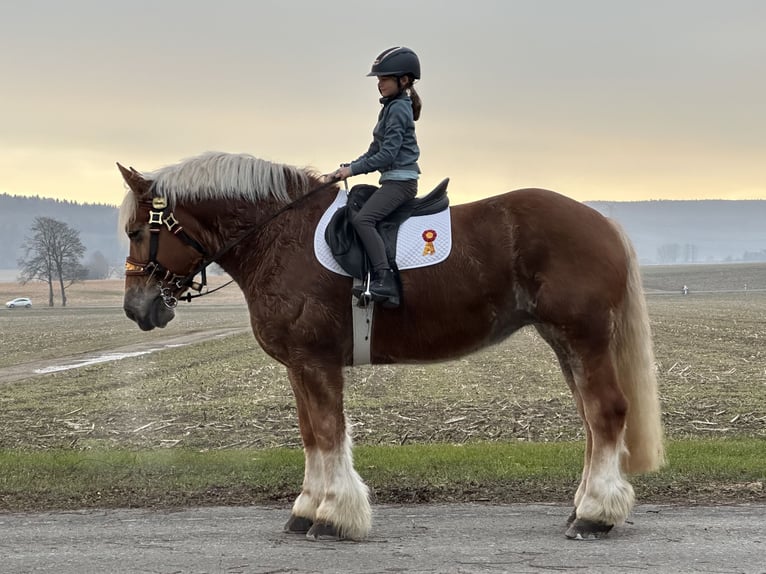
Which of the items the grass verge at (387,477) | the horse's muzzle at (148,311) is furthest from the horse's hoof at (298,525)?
the horse's muzzle at (148,311)

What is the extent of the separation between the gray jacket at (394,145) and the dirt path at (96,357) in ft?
60.5

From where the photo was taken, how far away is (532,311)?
5.93 metres

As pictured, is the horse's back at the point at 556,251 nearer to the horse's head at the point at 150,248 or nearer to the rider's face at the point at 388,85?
the rider's face at the point at 388,85

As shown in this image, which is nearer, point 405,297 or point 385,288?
point 385,288

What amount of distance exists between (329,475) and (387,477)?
1785 millimetres

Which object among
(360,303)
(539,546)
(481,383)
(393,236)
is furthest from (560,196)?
(481,383)

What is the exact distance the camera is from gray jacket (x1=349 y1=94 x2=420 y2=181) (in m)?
5.86

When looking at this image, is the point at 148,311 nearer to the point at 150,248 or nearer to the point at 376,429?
the point at 150,248

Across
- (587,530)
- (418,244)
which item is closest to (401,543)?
(587,530)

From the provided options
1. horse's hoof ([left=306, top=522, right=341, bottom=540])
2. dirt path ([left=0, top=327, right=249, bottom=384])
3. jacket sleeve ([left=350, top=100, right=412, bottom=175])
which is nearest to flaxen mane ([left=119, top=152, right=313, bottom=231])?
jacket sleeve ([left=350, top=100, right=412, bottom=175])

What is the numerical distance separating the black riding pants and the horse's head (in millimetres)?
1443

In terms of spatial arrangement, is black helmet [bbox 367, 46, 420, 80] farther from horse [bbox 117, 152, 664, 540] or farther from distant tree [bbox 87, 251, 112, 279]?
distant tree [bbox 87, 251, 112, 279]

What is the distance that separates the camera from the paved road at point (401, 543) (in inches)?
195

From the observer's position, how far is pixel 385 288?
5.67 metres
